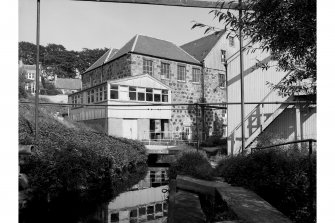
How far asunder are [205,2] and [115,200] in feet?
13.6

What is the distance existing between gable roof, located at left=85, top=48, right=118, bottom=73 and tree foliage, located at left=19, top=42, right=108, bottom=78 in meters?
0.36

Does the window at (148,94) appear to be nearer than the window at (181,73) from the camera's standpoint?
Yes

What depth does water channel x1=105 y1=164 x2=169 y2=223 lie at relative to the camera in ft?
14.6

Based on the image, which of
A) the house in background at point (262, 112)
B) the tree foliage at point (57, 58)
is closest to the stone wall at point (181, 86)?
the tree foliage at point (57, 58)

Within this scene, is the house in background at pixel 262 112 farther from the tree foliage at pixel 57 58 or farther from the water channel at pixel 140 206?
the tree foliage at pixel 57 58

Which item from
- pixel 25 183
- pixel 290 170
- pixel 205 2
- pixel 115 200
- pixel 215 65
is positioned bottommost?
pixel 115 200

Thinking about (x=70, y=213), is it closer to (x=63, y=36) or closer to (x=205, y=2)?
(x=63, y=36)

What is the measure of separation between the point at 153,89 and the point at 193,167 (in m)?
9.03

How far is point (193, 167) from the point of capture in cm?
593

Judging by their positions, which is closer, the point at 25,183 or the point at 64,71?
the point at 25,183

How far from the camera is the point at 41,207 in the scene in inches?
187

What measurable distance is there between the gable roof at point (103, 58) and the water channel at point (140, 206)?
784 cm

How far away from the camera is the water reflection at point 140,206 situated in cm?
447

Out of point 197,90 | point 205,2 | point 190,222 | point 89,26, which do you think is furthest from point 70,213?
point 197,90
